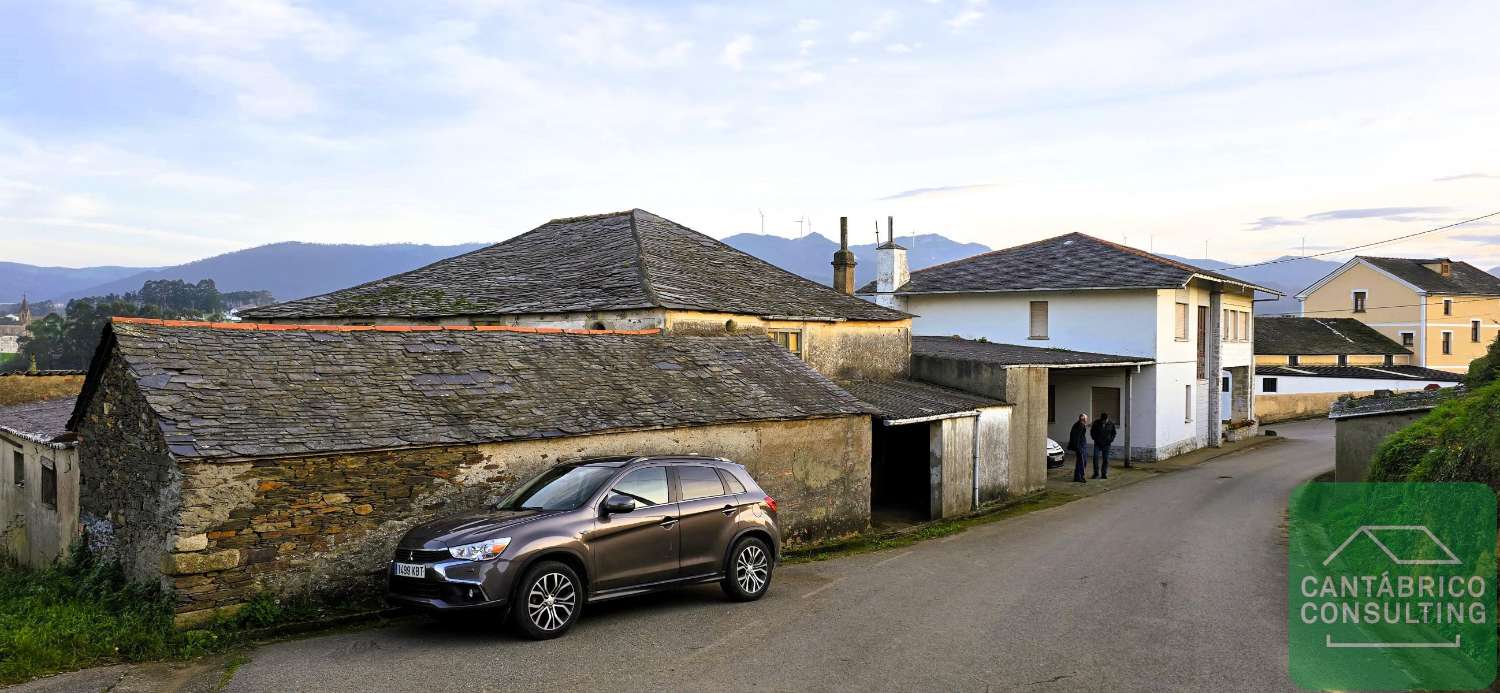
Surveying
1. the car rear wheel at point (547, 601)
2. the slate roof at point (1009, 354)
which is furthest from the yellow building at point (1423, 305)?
the car rear wheel at point (547, 601)

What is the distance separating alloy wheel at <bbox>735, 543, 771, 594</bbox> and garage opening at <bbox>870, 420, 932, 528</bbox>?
28.3ft

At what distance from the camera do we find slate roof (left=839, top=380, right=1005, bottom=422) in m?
17.3

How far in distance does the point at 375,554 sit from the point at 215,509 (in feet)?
5.33

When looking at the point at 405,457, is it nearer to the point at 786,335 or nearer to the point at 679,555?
the point at 679,555

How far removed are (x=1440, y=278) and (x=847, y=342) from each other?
57.2 meters

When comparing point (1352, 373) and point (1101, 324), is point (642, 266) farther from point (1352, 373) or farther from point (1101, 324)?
point (1352, 373)

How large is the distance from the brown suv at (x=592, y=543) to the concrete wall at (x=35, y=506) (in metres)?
6.14

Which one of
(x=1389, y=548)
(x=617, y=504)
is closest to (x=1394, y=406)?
(x=1389, y=548)

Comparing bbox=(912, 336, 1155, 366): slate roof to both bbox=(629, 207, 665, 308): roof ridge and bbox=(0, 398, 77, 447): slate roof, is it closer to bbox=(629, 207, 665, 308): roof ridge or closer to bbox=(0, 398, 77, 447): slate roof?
bbox=(629, 207, 665, 308): roof ridge

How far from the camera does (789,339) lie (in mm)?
20500

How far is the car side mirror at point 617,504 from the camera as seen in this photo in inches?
364

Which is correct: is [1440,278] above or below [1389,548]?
A: above

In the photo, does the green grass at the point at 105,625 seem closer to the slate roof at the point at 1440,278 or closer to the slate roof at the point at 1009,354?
the slate roof at the point at 1009,354

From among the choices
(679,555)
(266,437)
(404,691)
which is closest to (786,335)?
(679,555)
